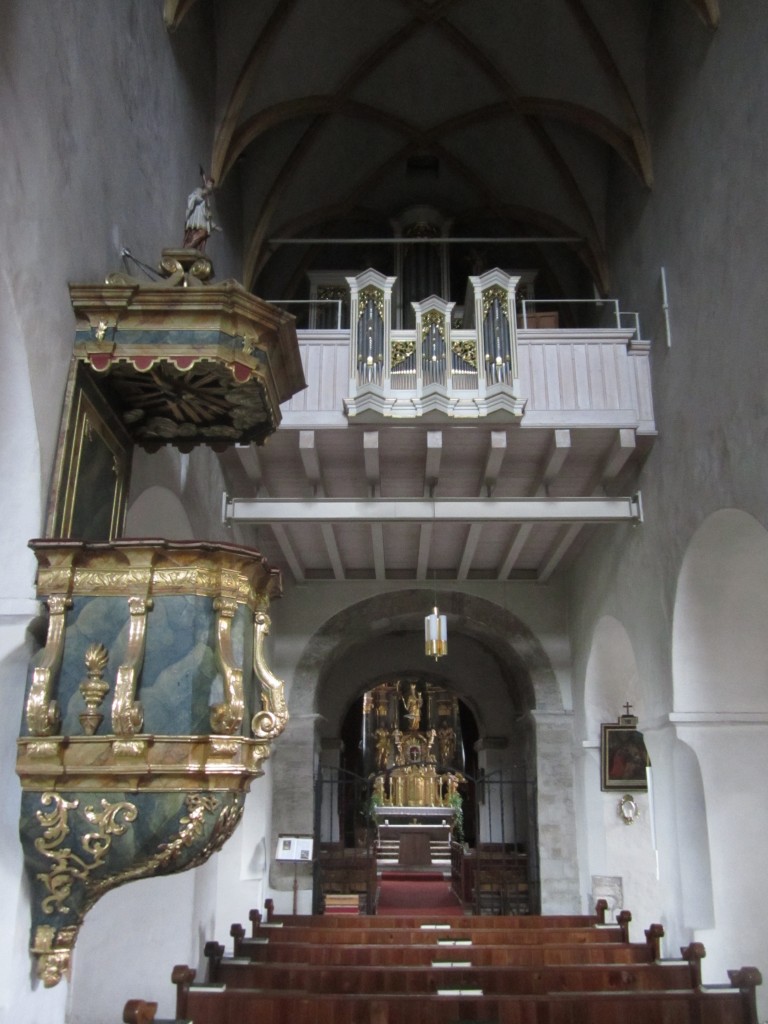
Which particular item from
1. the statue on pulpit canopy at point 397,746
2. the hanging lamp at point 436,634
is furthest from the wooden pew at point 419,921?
the statue on pulpit canopy at point 397,746

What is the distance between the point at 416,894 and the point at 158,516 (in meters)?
10.8

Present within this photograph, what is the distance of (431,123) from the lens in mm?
11680

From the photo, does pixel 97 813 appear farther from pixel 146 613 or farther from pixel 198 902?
pixel 198 902

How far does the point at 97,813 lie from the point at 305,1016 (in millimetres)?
2981

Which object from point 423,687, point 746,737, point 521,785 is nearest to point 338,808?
point 521,785

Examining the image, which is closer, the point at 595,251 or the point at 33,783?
the point at 33,783

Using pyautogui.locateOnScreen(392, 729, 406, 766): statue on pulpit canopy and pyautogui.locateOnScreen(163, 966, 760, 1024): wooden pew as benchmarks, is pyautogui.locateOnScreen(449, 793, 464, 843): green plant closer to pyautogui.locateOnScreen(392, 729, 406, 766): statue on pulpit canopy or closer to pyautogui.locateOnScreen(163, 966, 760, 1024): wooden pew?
pyautogui.locateOnScreen(392, 729, 406, 766): statue on pulpit canopy

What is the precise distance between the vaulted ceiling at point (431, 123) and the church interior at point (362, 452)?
0.05 meters

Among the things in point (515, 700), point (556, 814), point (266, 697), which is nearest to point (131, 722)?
point (266, 697)

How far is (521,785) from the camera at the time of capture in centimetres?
1479

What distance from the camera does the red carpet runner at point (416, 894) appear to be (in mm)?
13766

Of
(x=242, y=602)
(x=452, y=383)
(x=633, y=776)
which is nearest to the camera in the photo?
(x=242, y=602)

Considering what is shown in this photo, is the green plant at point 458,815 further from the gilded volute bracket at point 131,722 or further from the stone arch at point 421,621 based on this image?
the gilded volute bracket at point 131,722

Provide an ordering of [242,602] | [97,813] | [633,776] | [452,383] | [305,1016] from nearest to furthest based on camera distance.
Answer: [97,813] < [242,602] < [305,1016] < [452,383] < [633,776]
